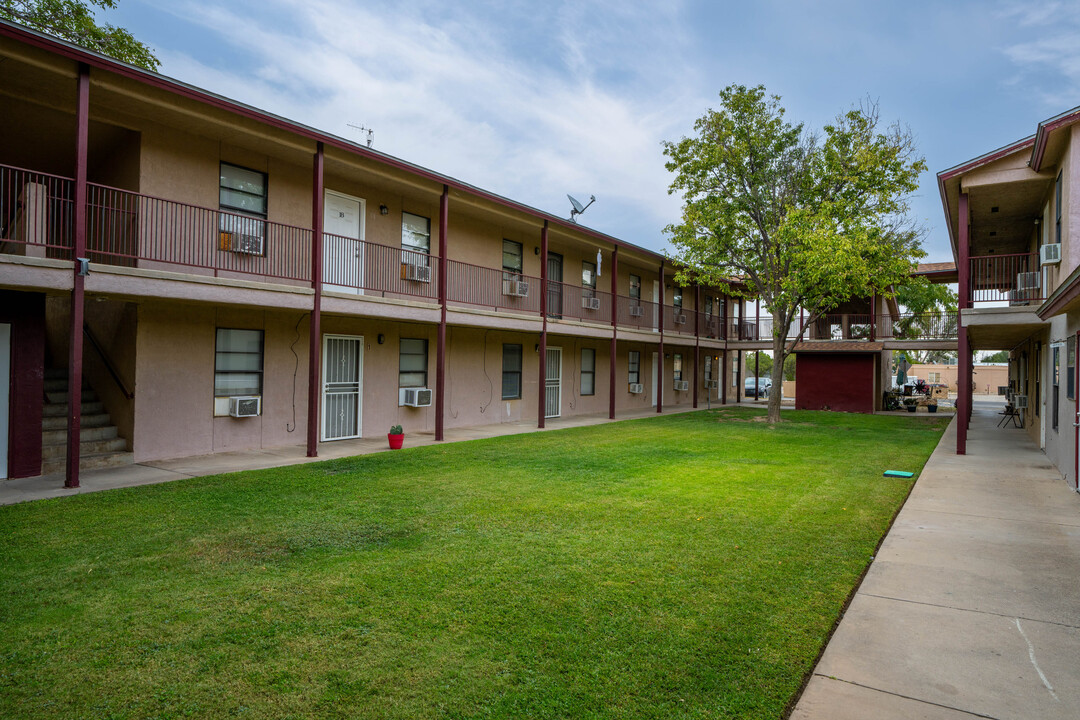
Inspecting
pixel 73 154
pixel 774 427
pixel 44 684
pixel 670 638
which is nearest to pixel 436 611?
pixel 670 638

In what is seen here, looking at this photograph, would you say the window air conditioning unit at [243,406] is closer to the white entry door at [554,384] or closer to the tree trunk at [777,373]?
the white entry door at [554,384]

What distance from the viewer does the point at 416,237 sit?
14258mm

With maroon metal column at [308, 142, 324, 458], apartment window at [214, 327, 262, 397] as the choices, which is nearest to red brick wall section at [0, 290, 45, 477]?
apartment window at [214, 327, 262, 397]

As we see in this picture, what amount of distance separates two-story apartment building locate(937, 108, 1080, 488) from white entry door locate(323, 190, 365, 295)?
436 inches

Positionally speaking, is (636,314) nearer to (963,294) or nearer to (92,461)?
(963,294)

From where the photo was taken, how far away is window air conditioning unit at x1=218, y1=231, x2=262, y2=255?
34.1 feet

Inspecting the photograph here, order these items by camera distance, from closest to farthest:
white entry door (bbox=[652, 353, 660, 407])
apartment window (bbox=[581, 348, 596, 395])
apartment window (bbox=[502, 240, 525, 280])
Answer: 1. apartment window (bbox=[502, 240, 525, 280])
2. apartment window (bbox=[581, 348, 596, 395])
3. white entry door (bbox=[652, 353, 660, 407])

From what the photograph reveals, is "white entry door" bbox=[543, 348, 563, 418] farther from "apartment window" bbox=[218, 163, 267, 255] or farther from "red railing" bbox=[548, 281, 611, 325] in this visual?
"apartment window" bbox=[218, 163, 267, 255]

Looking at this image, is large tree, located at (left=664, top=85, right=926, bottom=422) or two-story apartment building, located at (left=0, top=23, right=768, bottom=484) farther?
large tree, located at (left=664, top=85, right=926, bottom=422)

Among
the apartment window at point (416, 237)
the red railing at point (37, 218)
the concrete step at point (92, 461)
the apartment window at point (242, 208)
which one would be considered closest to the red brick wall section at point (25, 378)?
the concrete step at point (92, 461)

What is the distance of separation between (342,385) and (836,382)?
20507 mm

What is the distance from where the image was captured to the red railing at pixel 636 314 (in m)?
21.2

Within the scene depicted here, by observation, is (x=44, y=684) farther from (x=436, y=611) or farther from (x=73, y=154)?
(x=73, y=154)

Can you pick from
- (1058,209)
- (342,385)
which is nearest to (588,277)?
(342,385)
